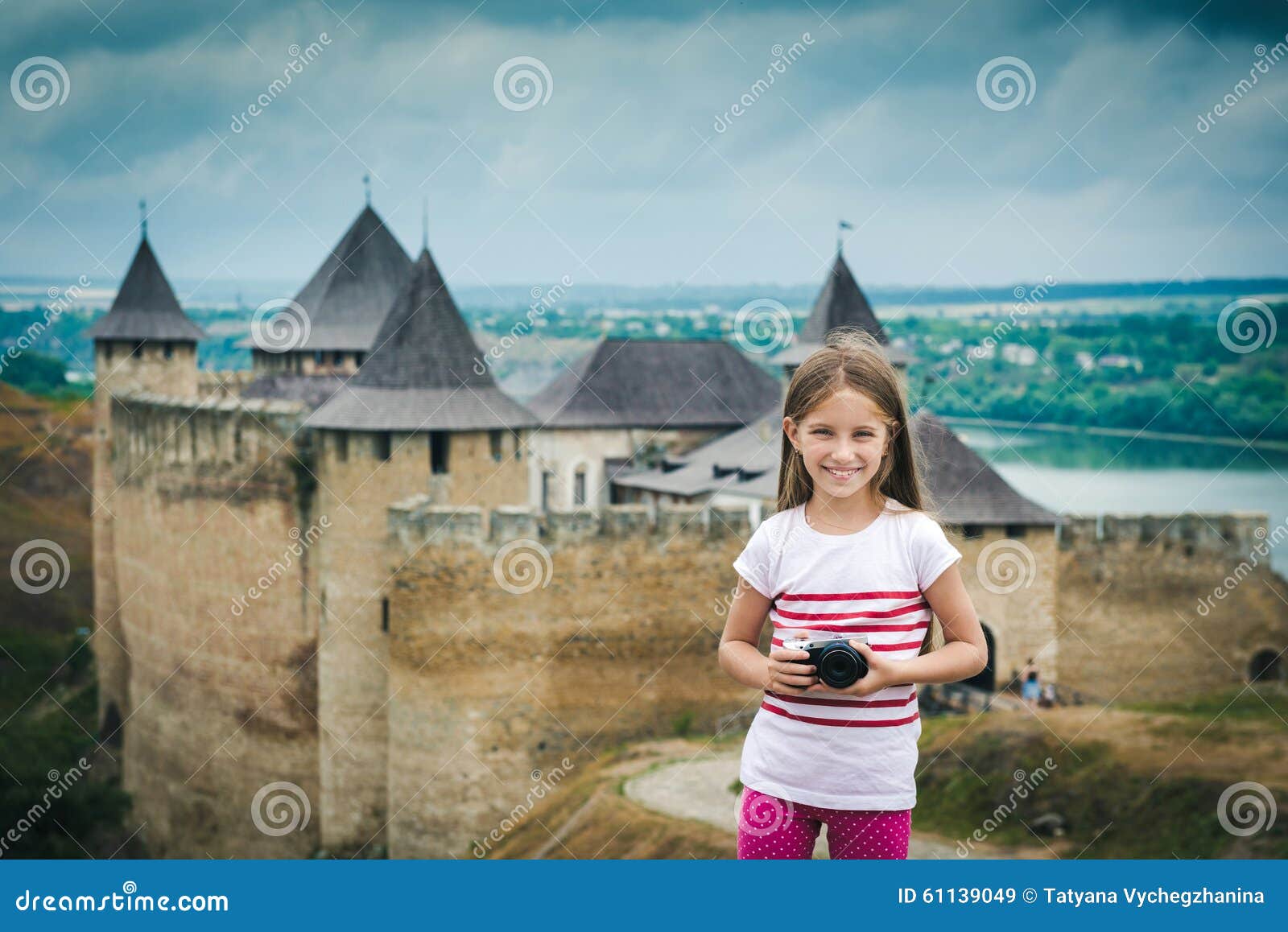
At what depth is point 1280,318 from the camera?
4128 cm

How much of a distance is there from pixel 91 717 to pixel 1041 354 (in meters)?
29.5

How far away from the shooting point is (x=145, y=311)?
3023 centimetres

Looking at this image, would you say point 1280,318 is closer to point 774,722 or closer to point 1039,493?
point 1039,493

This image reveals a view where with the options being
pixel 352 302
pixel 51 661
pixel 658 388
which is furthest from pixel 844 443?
pixel 51 661

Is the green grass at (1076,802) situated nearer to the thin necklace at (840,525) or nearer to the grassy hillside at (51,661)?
the thin necklace at (840,525)

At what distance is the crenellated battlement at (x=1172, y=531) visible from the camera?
2262 centimetres

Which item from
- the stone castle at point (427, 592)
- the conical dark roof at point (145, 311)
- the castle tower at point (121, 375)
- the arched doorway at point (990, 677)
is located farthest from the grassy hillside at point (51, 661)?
the arched doorway at point (990, 677)

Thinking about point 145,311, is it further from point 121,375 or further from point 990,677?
point 990,677

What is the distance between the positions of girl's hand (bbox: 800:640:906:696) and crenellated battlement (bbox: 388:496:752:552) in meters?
15.0

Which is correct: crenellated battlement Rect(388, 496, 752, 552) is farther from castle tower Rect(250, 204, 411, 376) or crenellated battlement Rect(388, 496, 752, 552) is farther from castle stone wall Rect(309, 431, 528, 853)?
castle tower Rect(250, 204, 411, 376)

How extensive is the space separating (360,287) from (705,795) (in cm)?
1795

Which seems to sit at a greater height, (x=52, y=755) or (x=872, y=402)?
(x=872, y=402)

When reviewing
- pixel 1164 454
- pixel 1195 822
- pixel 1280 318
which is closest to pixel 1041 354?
pixel 1280 318

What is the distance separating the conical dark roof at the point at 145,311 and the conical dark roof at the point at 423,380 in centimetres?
972
